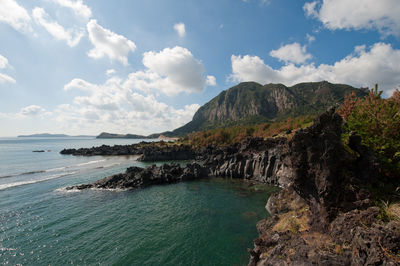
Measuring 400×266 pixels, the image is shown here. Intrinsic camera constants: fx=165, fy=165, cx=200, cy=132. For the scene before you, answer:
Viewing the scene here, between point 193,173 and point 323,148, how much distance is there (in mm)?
36705

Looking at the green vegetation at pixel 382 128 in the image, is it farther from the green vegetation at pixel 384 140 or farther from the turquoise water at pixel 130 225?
the turquoise water at pixel 130 225

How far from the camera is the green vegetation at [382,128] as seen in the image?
46.4ft

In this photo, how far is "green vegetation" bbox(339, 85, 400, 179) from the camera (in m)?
14.1

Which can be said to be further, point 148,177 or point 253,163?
point 253,163

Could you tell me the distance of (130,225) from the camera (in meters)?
22.2

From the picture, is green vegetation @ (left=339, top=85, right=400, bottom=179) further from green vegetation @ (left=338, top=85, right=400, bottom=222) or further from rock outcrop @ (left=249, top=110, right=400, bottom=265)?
rock outcrop @ (left=249, top=110, right=400, bottom=265)

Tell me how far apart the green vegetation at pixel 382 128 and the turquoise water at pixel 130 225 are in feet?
47.0

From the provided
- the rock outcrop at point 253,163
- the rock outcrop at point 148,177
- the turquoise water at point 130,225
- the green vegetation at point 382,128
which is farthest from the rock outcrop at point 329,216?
the rock outcrop at point 148,177

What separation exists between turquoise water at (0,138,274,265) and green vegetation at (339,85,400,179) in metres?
14.3

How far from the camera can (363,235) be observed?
872 cm

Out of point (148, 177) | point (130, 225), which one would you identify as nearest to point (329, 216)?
point (130, 225)

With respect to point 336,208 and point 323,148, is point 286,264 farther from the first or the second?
point 323,148

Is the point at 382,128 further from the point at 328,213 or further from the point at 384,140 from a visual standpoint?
the point at 328,213

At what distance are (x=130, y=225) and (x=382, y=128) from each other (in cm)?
3003
